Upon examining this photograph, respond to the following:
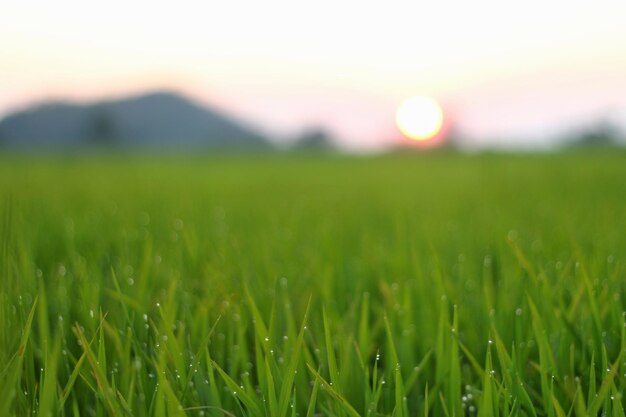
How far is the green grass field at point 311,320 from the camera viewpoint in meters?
0.83

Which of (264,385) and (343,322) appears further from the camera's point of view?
(343,322)

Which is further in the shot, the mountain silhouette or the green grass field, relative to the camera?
the mountain silhouette

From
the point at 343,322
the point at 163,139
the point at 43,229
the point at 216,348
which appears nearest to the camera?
the point at 216,348

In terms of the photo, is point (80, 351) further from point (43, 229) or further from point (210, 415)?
point (43, 229)

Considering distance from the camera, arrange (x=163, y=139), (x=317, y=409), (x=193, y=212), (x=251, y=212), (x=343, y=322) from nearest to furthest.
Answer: (x=317, y=409)
(x=343, y=322)
(x=193, y=212)
(x=251, y=212)
(x=163, y=139)

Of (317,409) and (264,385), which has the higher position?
(264,385)

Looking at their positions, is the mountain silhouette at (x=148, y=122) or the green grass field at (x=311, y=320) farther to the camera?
the mountain silhouette at (x=148, y=122)

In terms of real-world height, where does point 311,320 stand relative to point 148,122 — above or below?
below

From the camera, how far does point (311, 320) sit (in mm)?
1314

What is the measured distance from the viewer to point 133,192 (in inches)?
187

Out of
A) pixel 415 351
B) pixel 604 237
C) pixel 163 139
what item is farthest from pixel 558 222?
pixel 163 139

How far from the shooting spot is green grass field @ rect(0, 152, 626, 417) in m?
0.83

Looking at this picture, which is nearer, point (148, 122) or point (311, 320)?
point (311, 320)

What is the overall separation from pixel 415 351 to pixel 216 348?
0.39 m
